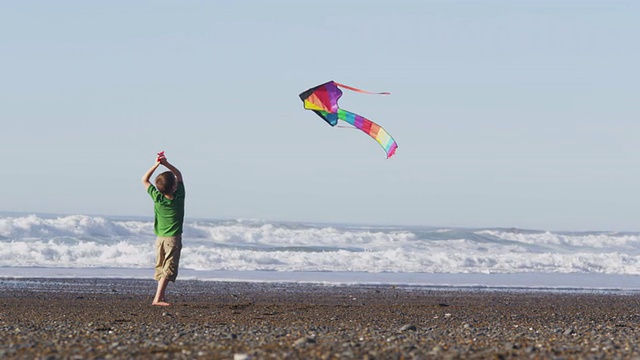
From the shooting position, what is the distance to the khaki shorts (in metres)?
11.4

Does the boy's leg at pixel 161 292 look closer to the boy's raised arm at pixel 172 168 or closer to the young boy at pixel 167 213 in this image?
the young boy at pixel 167 213

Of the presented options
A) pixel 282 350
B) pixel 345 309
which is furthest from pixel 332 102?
pixel 282 350

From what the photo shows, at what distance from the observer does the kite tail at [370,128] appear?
12680mm

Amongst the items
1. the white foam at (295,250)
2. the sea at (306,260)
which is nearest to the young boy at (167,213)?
the sea at (306,260)

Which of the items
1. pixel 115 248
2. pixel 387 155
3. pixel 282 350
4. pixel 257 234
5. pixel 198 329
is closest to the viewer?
pixel 282 350

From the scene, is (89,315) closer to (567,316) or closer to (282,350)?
(282,350)

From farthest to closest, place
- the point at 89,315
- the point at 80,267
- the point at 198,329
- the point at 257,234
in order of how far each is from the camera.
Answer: the point at 257,234, the point at 80,267, the point at 89,315, the point at 198,329

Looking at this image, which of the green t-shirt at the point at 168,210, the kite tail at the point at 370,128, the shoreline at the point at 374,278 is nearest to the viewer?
the green t-shirt at the point at 168,210

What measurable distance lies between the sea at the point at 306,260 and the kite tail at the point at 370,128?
23.0 ft

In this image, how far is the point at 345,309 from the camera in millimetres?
12453

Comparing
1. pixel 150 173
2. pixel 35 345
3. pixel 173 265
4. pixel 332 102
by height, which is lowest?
pixel 35 345

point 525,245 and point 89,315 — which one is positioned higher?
point 525,245

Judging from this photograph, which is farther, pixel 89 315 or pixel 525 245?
Answer: pixel 525 245

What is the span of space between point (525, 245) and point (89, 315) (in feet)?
106
